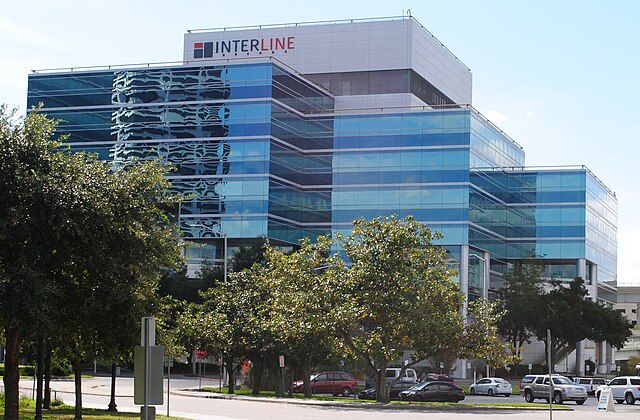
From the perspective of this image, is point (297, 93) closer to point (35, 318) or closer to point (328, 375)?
point (328, 375)

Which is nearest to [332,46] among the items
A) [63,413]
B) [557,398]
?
[557,398]

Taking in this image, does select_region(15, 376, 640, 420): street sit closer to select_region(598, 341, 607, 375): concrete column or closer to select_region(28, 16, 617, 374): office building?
select_region(28, 16, 617, 374): office building

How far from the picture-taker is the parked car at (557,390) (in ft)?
187

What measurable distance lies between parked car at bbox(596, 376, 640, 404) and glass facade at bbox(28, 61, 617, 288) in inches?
1616

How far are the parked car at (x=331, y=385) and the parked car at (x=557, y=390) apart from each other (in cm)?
1172

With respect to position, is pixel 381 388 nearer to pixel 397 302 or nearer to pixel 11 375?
pixel 397 302

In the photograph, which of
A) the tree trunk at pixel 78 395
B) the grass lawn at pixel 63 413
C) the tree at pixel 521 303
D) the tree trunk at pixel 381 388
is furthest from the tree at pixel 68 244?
the tree at pixel 521 303

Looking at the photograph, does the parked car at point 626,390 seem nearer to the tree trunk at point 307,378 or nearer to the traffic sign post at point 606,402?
the traffic sign post at point 606,402

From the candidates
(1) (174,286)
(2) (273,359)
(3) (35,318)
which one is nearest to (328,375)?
(2) (273,359)

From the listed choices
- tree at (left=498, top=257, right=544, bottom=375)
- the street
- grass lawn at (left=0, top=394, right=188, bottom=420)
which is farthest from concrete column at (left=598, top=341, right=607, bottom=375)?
grass lawn at (left=0, top=394, right=188, bottom=420)

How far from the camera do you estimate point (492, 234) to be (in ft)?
356

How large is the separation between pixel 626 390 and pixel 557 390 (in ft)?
14.7

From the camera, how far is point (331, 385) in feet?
219

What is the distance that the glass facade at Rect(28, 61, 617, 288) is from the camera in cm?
10081
